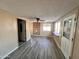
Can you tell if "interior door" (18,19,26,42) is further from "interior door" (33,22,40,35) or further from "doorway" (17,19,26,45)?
"interior door" (33,22,40,35)

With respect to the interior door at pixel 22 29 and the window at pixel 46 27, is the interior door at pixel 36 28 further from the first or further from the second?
the interior door at pixel 22 29

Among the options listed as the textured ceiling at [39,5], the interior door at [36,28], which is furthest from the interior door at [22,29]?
the interior door at [36,28]

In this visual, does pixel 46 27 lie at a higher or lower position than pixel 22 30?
higher

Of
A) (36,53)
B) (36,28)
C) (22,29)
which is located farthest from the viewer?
→ (36,28)

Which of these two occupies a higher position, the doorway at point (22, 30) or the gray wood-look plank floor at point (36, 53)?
the doorway at point (22, 30)

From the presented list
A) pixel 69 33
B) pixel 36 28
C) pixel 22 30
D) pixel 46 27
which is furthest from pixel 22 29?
pixel 69 33

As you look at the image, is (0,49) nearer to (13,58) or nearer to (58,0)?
(13,58)

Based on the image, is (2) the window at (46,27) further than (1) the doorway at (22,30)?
Yes

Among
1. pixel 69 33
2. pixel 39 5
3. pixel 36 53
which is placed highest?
pixel 39 5

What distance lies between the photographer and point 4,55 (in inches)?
122

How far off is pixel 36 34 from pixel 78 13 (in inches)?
324

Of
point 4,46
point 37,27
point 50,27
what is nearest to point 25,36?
point 4,46

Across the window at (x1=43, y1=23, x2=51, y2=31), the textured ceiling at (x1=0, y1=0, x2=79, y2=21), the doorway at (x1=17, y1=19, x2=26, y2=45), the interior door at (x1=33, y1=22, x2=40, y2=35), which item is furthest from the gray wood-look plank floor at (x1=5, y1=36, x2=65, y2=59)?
the interior door at (x1=33, y1=22, x2=40, y2=35)

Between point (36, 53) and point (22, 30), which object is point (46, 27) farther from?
point (36, 53)
